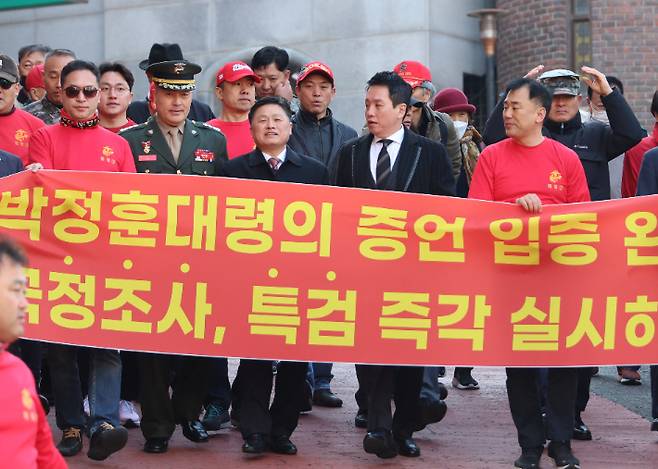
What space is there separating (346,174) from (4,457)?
352 cm

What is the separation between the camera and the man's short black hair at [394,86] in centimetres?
729

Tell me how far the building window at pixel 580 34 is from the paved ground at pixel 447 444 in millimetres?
8735

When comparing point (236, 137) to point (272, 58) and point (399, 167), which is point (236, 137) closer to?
point (272, 58)

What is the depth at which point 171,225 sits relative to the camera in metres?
7.03

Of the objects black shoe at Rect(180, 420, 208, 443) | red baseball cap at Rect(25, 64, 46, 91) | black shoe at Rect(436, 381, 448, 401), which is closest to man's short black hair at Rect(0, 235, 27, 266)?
black shoe at Rect(180, 420, 208, 443)

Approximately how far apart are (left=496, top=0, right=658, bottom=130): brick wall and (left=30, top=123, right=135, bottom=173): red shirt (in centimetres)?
1042

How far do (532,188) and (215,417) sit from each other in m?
2.32

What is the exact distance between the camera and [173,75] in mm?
7543

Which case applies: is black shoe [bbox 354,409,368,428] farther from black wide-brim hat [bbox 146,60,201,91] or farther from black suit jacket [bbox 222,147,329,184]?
black wide-brim hat [bbox 146,60,201,91]

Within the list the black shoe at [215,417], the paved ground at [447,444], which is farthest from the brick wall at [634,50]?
the black shoe at [215,417]

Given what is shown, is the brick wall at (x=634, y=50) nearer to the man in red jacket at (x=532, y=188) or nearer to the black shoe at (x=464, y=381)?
the black shoe at (x=464, y=381)

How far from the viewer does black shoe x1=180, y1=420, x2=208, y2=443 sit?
7523mm

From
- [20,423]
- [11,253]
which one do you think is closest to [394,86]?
[11,253]

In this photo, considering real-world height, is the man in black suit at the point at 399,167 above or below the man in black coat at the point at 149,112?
below
